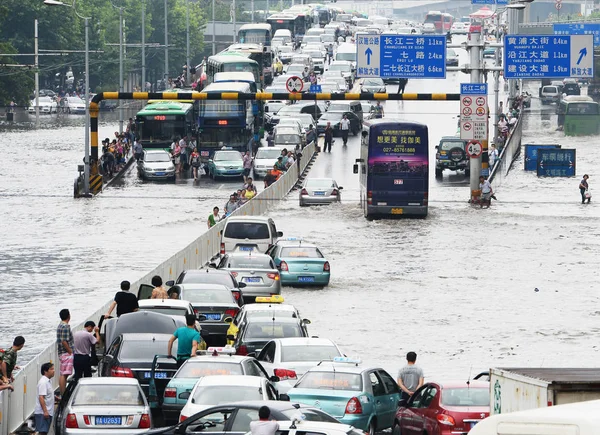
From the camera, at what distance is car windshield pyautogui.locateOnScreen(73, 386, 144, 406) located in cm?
1833

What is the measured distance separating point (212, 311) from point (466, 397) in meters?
10.8

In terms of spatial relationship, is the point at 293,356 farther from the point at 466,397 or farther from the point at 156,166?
the point at 156,166

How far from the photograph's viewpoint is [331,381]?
19594 millimetres

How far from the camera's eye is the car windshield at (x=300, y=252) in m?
38.4

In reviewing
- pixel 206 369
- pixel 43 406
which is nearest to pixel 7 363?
pixel 43 406

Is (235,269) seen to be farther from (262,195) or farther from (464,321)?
(262,195)

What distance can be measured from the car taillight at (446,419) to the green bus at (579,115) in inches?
3144

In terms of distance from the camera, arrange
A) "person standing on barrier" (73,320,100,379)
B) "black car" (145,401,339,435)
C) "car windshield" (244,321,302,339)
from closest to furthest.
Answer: "black car" (145,401,339,435) → "person standing on barrier" (73,320,100,379) → "car windshield" (244,321,302,339)

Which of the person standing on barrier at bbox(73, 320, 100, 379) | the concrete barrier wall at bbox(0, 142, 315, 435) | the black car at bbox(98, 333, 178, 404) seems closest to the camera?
the concrete barrier wall at bbox(0, 142, 315, 435)

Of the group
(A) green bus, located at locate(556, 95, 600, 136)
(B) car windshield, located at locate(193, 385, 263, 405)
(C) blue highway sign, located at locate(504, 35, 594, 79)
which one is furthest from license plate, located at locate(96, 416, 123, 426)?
(A) green bus, located at locate(556, 95, 600, 136)

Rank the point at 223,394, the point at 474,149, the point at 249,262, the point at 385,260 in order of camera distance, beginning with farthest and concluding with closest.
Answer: the point at 474,149 → the point at 385,260 → the point at 249,262 → the point at 223,394

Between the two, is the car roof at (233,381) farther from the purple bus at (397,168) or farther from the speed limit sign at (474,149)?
the speed limit sign at (474,149)

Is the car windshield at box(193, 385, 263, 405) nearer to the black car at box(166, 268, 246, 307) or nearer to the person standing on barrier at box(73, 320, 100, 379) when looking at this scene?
the person standing on barrier at box(73, 320, 100, 379)

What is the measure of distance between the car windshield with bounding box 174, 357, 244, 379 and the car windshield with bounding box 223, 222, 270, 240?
2173 cm
